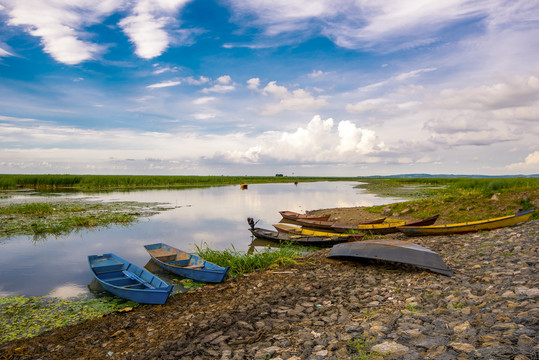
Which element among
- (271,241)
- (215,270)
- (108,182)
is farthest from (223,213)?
(108,182)

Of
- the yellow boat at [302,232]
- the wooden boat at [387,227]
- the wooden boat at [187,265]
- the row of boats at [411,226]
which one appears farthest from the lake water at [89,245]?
the wooden boat at [387,227]

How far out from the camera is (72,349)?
695 centimetres

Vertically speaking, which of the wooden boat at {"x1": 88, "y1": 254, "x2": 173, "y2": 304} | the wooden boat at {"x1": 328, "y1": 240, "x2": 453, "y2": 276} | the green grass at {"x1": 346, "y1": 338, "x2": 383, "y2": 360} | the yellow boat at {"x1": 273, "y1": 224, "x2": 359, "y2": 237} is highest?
the wooden boat at {"x1": 328, "y1": 240, "x2": 453, "y2": 276}

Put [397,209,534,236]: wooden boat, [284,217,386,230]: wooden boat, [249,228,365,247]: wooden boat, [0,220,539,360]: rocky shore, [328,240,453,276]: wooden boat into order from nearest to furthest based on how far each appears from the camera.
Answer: [0,220,539,360]: rocky shore → [328,240,453,276]: wooden boat → [397,209,534,236]: wooden boat → [249,228,365,247]: wooden boat → [284,217,386,230]: wooden boat

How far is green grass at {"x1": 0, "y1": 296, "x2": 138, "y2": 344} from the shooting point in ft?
28.0

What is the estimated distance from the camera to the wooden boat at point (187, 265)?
10.8 m

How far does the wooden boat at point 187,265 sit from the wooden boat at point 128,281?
124cm

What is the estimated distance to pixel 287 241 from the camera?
17422 millimetres

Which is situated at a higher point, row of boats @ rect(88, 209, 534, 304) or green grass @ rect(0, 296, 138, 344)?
row of boats @ rect(88, 209, 534, 304)

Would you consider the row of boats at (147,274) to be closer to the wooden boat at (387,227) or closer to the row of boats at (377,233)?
the row of boats at (377,233)

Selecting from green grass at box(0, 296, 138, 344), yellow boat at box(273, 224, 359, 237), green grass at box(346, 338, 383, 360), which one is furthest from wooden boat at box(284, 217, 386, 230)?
green grass at box(346, 338, 383, 360)

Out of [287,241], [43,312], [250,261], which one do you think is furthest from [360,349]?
[287,241]

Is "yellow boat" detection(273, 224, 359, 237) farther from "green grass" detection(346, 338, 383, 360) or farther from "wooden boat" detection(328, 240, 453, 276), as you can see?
"green grass" detection(346, 338, 383, 360)

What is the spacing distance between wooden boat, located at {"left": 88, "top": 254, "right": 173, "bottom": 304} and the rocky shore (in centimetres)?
44
